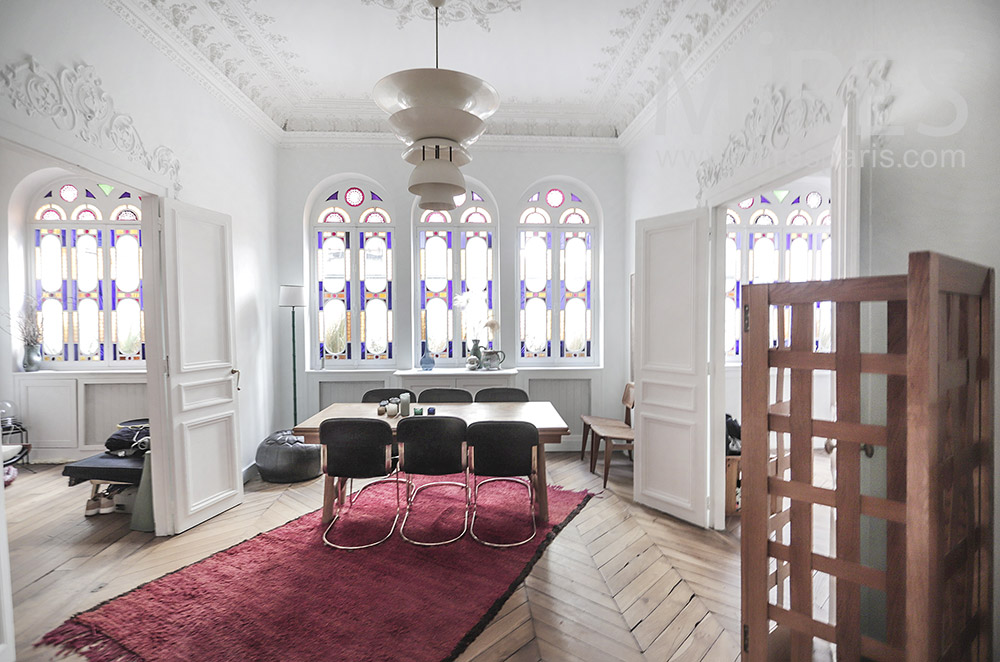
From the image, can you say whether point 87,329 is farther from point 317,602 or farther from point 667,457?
point 667,457

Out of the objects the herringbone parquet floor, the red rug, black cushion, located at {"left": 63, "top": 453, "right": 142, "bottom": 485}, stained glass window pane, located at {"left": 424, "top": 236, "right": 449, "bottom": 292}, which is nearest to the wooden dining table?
the red rug

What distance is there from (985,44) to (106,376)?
7.72 meters

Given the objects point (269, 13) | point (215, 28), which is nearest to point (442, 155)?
point (269, 13)

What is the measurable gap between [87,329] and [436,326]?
4.32 meters

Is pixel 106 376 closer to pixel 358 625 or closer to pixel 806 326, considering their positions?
pixel 358 625

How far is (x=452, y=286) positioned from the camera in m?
6.06

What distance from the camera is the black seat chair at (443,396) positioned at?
4609 millimetres

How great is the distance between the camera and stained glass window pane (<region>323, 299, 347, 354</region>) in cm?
592

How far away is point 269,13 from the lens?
3639mm

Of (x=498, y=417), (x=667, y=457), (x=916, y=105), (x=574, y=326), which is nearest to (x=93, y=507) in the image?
(x=498, y=417)

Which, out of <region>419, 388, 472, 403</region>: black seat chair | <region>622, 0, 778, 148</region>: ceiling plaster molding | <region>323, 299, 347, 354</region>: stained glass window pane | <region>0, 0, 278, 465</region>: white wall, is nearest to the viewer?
<region>0, 0, 278, 465</region>: white wall

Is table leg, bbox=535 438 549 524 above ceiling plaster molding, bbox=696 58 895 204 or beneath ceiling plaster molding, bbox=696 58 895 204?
beneath

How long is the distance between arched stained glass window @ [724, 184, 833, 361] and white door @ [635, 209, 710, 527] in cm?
262

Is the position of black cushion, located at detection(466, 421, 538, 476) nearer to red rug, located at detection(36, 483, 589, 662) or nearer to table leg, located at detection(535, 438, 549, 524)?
table leg, located at detection(535, 438, 549, 524)
